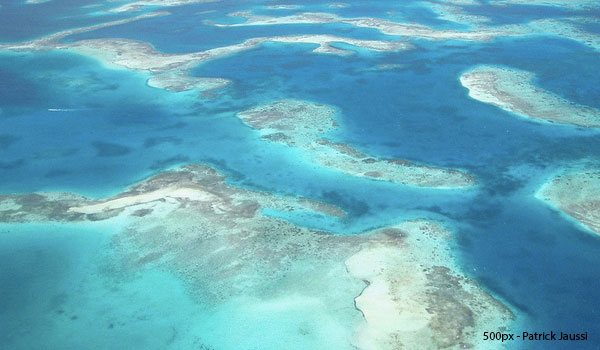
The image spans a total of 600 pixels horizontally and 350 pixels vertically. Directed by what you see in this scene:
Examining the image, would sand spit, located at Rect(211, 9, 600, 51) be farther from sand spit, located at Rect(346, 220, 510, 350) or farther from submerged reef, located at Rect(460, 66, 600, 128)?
sand spit, located at Rect(346, 220, 510, 350)

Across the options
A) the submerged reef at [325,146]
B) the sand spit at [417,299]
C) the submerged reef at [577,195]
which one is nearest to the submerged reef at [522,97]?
the submerged reef at [577,195]

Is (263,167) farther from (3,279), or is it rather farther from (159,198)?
(3,279)

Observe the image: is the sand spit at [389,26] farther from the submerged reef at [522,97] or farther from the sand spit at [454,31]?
the submerged reef at [522,97]

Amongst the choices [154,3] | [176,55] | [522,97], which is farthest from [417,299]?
[154,3]

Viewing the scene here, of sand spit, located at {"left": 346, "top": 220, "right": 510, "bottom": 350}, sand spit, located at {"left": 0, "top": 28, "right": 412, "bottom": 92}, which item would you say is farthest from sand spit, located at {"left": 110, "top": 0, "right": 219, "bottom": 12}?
sand spit, located at {"left": 346, "top": 220, "right": 510, "bottom": 350}

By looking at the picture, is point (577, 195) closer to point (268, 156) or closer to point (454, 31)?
point (268, 156)

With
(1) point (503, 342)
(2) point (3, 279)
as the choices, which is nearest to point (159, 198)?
(2) point (3, 279)
